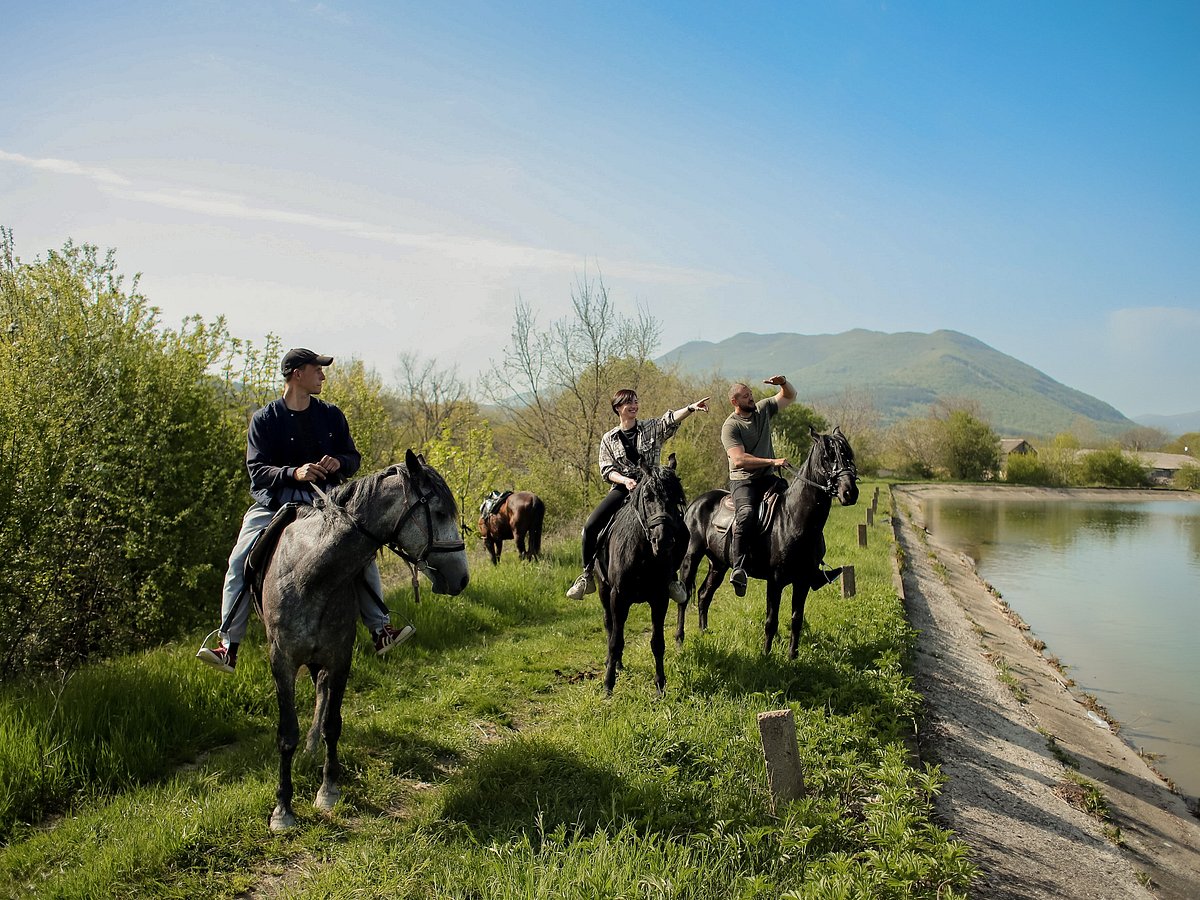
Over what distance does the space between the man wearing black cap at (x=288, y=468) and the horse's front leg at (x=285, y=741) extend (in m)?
0.58

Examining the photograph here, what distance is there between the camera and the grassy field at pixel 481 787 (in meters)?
3.69

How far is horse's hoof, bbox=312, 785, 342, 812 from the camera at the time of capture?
447 cm

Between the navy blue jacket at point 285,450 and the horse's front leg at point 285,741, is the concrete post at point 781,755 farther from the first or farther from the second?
the navy blue jacket at point 285,450

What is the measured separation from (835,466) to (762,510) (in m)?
1.18

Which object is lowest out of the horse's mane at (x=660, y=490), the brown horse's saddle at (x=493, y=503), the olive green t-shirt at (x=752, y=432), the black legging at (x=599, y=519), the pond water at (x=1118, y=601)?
the pond water at (x=1118, y=601)

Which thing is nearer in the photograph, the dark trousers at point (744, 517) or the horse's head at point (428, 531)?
the horse's head at point (428, 531)

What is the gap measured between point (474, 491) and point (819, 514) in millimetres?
11742

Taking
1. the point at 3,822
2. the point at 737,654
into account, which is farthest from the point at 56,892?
the point at 737,654

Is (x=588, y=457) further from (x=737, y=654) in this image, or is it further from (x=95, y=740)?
A: (x=95, y=740)

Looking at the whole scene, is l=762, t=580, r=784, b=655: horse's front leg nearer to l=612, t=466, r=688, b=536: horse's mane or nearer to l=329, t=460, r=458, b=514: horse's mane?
l=612, t=466, r=688, b=536: horse's mane

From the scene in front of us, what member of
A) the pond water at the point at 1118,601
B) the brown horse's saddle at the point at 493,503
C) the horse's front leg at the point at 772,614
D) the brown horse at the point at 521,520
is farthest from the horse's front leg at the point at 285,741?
the pond water at the point at 1118,601

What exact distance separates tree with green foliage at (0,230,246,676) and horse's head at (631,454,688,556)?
544 cm

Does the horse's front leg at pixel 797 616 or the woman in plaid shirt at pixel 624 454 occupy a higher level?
the woman in plaid shirt at pixel 624 454

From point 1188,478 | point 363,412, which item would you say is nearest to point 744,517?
point 363,412
